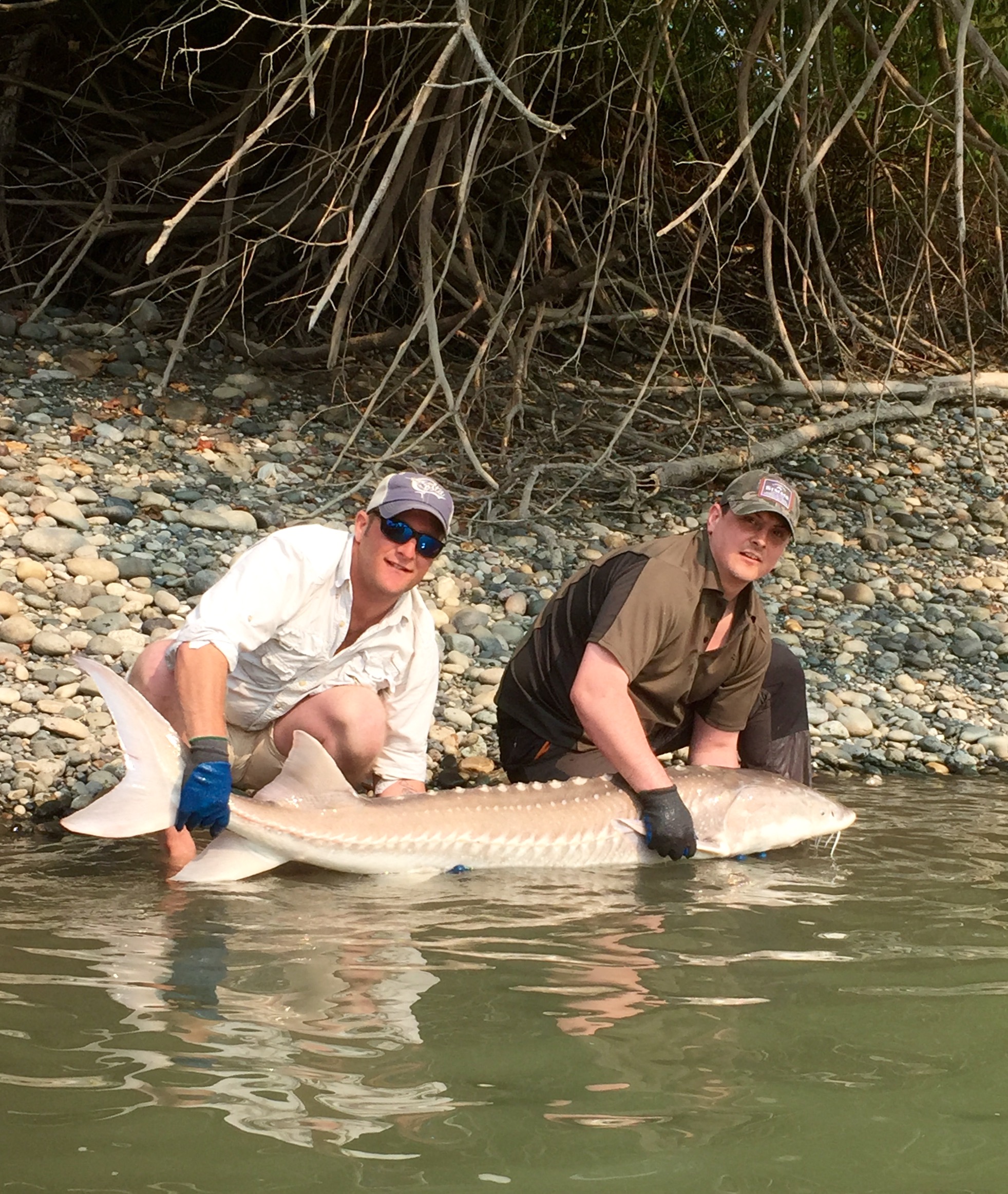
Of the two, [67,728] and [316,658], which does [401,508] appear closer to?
[316,658]

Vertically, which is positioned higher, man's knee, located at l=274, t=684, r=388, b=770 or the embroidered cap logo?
the embroidered cap logo

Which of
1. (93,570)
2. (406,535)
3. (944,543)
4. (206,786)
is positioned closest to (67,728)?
(93,570)

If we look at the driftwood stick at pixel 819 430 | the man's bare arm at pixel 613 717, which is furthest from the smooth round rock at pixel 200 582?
the driftwood stick at pixel 819 430

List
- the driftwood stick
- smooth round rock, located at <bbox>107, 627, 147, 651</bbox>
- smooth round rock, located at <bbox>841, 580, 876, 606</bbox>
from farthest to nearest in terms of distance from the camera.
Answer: the driftwood stick, smooth round rock, located at <bbox>841, 580, 876, 606</bbox>, smooth round rock, located at <bbox>107, 627, 147, 651</bbox>

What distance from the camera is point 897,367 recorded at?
10.5 meters

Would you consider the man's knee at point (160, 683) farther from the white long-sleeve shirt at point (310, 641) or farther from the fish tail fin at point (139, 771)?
the fish tail fin at point (139, 771)

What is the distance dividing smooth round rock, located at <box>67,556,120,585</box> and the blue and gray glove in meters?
2.45

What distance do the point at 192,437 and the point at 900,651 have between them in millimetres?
3790

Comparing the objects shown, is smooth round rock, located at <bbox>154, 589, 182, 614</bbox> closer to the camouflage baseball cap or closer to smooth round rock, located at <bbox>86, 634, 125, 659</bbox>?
smooth round rock, located at <bbox>86, 634, 125, 659</bbox>

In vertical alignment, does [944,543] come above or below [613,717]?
above

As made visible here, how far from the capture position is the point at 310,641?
421 cm

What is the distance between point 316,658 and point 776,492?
1.38 metres

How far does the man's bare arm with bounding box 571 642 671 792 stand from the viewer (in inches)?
166

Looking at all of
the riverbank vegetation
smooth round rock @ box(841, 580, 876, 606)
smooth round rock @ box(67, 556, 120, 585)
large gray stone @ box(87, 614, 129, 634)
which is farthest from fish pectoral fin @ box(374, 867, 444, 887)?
smooth round rock @ box(841, 580, 876, 606)
